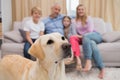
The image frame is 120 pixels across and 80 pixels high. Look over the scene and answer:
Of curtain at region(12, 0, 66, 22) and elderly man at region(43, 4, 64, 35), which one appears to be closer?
elderly man at region(43, 4, 64, 35)

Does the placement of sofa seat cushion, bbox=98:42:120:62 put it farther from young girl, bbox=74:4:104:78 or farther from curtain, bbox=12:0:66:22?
curtain, bbox=12:0:66:22

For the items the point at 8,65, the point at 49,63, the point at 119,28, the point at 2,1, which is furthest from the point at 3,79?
the point at 119,28

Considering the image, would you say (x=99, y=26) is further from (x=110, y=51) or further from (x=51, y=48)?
(x=51, y=48)

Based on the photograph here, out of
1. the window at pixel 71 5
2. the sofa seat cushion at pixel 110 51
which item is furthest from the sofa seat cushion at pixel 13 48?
the window at pixel 71 5

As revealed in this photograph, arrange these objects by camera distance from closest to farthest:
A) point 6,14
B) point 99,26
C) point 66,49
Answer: point 66,49
point 99,26
point 6,14

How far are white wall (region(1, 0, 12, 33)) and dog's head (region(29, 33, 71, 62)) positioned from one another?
321cm

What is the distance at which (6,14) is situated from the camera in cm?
454

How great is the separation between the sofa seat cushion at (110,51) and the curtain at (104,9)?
4.35ft

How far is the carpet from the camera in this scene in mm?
3035

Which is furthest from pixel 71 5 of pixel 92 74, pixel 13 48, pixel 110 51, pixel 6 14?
pixel 92 74

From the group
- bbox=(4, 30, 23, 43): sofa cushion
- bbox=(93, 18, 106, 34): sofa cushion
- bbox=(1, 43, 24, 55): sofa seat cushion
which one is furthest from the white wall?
bbox=(93, 18, 106, 34): sofa cushion

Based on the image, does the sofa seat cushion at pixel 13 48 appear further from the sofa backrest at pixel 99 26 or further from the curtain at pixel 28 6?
the curtain at pixel 28 6

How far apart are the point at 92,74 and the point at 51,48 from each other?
1.96 meters

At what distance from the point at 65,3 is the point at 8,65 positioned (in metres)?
3.17
